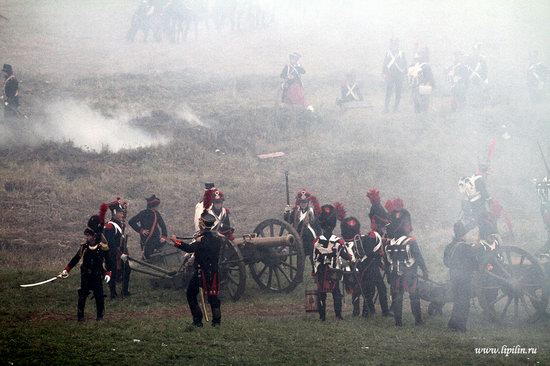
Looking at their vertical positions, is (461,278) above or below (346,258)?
below

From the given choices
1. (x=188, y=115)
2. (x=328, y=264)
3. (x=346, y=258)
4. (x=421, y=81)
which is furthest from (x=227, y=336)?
(x=421, y=81)

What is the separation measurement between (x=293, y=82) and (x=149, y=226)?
13.7m

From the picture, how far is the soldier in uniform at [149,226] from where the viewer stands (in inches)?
583

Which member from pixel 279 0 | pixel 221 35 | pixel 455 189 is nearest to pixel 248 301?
pixel 455 189

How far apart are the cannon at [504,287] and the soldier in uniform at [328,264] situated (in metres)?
1.50

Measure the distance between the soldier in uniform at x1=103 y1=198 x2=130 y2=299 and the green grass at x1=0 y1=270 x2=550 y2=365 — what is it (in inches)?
12.8

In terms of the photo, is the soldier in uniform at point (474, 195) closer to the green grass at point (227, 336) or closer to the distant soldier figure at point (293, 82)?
the green grass at point (227, 336)

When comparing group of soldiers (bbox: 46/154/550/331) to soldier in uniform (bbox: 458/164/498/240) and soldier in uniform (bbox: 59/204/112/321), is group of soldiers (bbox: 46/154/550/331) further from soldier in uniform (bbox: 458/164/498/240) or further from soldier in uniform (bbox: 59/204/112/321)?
soldier in uniform (bbox: 458/164/498/240)

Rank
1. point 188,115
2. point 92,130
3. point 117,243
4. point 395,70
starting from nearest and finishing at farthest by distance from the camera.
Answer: point 117,243
point 92,130
point 188,115
point 395,70

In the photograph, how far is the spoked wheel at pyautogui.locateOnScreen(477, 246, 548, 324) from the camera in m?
12.5

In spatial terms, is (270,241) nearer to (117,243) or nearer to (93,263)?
(117,243)

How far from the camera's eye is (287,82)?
2741 centimetres

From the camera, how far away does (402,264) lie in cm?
1238

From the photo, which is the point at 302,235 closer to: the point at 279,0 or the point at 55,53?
the point at 55,53
